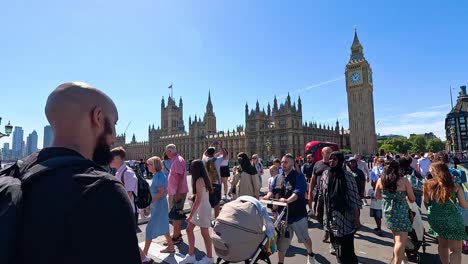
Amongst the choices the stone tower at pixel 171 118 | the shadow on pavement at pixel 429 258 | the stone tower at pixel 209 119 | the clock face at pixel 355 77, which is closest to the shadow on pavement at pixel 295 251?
the shadow on pavement at pixel 429 258

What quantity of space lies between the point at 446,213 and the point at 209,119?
87.1m

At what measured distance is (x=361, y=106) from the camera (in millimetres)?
74312

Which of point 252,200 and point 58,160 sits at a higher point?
point 58,160

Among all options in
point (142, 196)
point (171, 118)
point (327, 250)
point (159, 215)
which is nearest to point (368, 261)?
point (327, 250)

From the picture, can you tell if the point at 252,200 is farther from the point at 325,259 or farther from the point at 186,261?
the point at 325,259

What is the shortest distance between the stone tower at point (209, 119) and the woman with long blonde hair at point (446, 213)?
3373 inches

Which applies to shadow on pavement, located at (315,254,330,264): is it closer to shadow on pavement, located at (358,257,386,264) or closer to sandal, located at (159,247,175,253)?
shadow on pavement, located at (358,257,386,264)

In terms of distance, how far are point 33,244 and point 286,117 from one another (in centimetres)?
6659

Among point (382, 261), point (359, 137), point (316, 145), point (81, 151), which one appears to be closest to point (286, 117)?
point (359, 137)

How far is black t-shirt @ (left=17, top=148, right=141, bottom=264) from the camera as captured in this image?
0.88m

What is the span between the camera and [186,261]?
5254 millimetres

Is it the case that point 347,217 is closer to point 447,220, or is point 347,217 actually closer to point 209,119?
point 447,220

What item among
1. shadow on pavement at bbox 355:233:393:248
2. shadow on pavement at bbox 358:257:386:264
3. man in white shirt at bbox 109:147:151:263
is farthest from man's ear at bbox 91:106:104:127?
shadow on pavement at bbox 355:233:393:248

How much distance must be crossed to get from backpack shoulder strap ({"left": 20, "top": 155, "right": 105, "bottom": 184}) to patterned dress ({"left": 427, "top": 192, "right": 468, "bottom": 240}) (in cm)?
523
